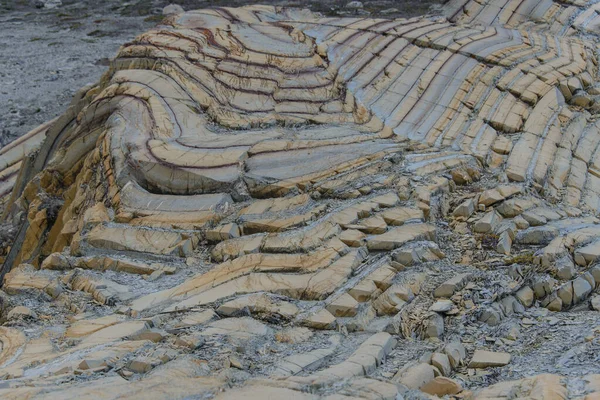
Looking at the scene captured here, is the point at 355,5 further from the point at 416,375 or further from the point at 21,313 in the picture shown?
the point at 416,375

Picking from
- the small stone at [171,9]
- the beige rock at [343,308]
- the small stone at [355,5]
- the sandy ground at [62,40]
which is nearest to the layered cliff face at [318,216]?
the beige rock at [343,308]

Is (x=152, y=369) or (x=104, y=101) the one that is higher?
(x=104, y=101)

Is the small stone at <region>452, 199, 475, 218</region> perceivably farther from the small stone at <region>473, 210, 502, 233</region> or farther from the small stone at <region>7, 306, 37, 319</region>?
the small stone at <region>7, 306, 37, 319</region>

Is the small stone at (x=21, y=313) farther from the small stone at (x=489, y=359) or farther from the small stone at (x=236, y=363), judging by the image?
the small stone at (x=489, y=359)

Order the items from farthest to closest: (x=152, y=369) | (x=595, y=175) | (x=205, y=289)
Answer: (x=595, y=175), (x=205, y=289), (x=152, y=369)

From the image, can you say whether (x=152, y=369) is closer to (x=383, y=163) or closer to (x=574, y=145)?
(x=383, y=163)

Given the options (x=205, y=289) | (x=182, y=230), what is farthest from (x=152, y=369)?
(x=182, y=230)
